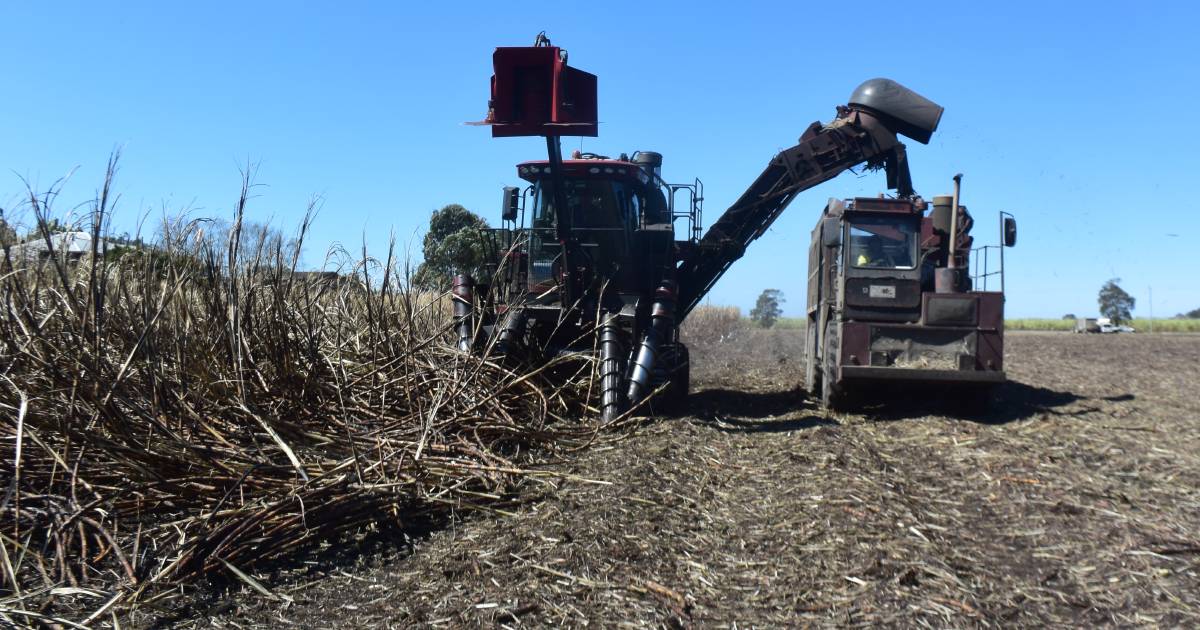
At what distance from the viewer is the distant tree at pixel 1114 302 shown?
81.7 meters

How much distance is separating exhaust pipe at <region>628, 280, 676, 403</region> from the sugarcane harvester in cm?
2

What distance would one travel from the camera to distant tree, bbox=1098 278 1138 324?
81.7 m

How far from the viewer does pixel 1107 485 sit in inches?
258

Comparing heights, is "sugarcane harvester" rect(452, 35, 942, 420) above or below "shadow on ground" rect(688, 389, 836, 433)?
above

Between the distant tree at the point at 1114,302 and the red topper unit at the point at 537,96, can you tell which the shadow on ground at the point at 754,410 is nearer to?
the red topper unit at the point at 537,96

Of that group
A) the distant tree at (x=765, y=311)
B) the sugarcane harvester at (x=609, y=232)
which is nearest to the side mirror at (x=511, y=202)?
the sugarcane harvester at (x=609, y=232)

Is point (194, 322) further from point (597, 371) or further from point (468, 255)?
point (468, 255)

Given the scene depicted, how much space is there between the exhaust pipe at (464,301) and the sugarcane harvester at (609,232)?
0.02m

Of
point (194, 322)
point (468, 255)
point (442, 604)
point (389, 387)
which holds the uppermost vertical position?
point (468, 255)

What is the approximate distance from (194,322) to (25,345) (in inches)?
43.1

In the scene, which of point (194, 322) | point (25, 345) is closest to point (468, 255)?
point (194, 322)

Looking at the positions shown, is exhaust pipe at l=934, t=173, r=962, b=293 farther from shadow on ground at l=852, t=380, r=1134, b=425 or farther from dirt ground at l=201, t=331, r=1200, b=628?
dirt ground at l=201, t=331, r=1200, b=628

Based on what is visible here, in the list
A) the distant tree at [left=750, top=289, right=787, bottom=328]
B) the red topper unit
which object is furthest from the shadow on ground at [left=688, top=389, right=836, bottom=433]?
the distant tree at [left=750, top=289, right=787, bottom=328]

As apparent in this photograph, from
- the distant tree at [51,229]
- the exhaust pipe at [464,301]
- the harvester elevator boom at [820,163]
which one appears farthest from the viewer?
the harvester elevator boom at [820,163]
